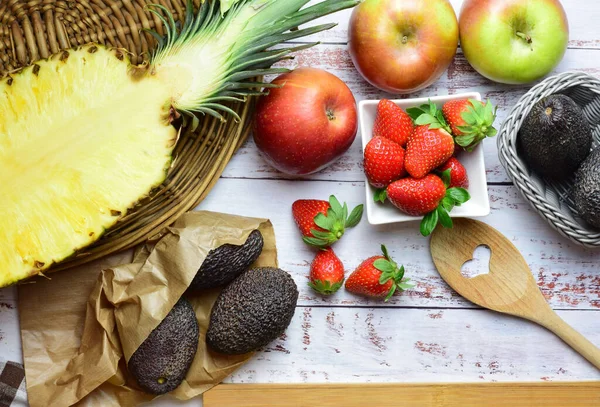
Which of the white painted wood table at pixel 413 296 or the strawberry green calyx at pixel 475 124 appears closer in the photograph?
the strawberry green calyx at pixel 475 124

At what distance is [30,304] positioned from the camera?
1266 millimetres

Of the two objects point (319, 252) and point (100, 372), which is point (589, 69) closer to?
point (319, 252)

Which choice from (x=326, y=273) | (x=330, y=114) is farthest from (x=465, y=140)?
(x=326, y=273)

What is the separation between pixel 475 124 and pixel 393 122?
14 centimetres

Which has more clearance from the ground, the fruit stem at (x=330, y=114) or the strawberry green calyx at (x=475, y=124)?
the fruit stem at (x=330, y=114)

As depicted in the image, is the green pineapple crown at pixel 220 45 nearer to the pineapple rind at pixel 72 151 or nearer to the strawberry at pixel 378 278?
the pineapple rind at pixel 72 151

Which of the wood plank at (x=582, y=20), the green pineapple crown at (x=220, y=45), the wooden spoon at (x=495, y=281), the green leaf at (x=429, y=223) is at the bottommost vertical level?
the wooden spoon at (x=495, y=281)

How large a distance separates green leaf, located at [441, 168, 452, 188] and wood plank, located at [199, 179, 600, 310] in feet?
0.45

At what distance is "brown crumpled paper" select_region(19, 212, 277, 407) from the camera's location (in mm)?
1198

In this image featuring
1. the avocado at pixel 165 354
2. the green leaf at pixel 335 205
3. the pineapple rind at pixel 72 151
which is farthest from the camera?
the green leaf at pixel 335 205

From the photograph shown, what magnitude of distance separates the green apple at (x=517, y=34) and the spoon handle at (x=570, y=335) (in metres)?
0.47

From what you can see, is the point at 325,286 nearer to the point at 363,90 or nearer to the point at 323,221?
the point at 323,221

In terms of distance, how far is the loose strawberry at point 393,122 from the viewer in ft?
4.04

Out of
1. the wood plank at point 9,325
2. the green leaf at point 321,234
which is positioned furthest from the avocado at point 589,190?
the wood plank at point 9,325
